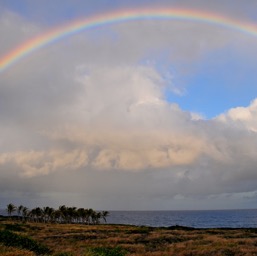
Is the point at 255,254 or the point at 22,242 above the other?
the point at 22,242

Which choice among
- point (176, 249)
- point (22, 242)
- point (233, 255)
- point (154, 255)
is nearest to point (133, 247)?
point (176, 249)

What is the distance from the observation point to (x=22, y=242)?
33.6 m

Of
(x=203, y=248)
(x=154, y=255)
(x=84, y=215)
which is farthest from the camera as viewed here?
(x=84, y=215)

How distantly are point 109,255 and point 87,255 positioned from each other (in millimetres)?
2778

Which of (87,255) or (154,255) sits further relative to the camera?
(154,255)

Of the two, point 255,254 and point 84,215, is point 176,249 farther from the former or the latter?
point 84,215

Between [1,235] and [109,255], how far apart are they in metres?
11.8

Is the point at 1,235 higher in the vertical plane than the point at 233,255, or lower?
higher

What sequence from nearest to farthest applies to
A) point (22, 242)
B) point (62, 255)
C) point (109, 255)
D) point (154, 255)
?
point (62, 255) → point (109, 255) → point (22, 242) → point (154, 255)

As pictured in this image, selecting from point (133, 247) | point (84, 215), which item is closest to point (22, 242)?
point (133, 247)

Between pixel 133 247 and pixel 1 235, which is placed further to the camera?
pixel 133 247

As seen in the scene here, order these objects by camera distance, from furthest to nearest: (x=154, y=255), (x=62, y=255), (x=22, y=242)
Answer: (x=154, y=255)
(x=22, y=242)
(x=62, y=255)

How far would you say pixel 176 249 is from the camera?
4653 cm

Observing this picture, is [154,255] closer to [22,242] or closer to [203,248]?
[203,248]
